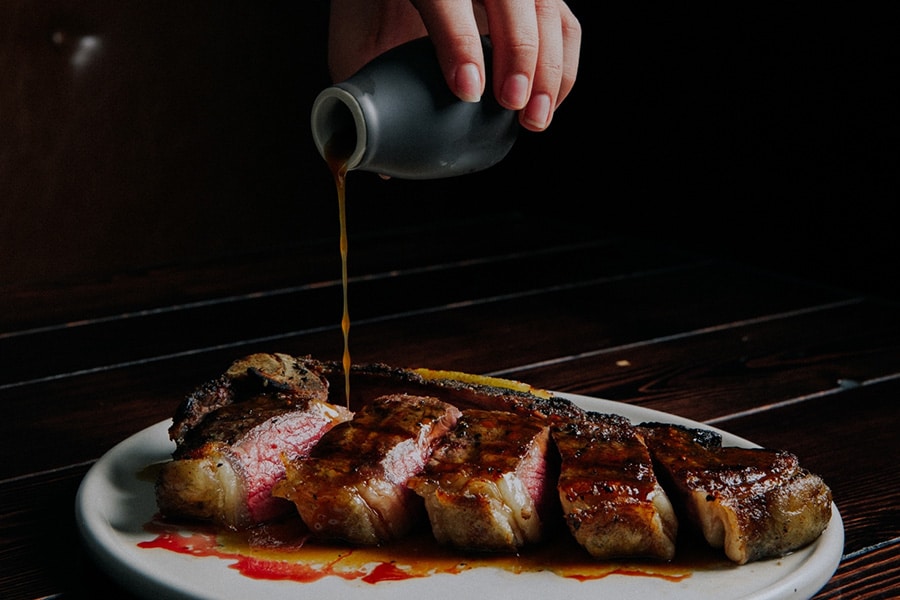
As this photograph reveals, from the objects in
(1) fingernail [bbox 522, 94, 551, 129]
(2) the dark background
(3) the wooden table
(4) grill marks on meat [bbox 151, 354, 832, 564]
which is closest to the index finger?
(1) fingernail [bbox 522, 94, 551, 129]

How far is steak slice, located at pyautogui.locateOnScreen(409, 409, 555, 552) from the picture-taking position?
122cm

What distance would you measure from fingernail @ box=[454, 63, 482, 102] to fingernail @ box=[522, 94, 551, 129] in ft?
0.37

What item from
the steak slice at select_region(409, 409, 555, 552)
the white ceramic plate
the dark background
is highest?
the dark background

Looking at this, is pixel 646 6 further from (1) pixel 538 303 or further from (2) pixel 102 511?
(2) pixel 102 511

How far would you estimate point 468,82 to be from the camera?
1354mm

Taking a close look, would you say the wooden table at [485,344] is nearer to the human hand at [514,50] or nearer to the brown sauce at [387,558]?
the brown sauce at [387,558]

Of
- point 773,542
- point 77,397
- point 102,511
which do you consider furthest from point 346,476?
point 77,397

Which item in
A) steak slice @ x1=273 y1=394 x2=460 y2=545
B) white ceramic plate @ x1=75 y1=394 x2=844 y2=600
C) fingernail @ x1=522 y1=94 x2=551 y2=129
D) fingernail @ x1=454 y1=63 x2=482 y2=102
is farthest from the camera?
fingernail @ x1=522 y1=94 x2=551 y2=129

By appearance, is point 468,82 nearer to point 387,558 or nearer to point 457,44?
point 457,44

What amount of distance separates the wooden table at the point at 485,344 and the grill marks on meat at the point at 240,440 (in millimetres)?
134

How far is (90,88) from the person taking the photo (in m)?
3.16

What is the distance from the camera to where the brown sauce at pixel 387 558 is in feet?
3.89

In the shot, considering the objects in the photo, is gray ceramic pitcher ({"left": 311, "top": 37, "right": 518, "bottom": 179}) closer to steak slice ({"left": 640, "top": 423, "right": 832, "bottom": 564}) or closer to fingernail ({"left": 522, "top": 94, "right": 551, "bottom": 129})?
fingernail ({"left": 522, "top": 94, "right": 551, "bottom": 129})

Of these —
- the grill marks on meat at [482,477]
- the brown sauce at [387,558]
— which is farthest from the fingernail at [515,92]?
the brown sauce at [387,558]
